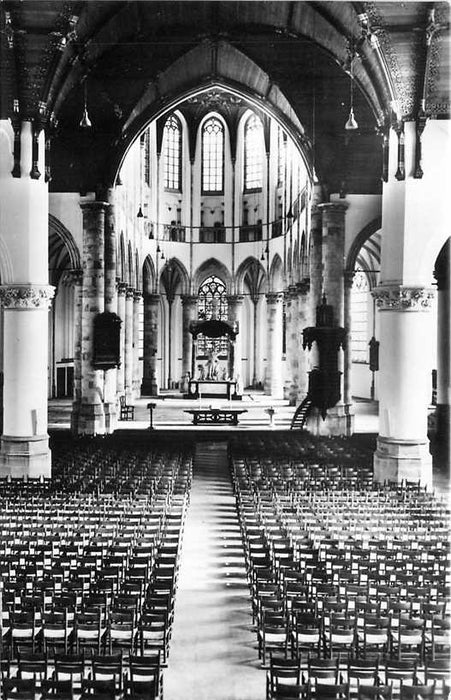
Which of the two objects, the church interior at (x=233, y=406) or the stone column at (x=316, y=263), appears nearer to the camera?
the church interior at (x=233, y=406)

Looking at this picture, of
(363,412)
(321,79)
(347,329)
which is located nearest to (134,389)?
(363,412)

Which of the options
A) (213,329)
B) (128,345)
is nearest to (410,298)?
(128,345)

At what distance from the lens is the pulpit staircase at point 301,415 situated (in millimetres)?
32987

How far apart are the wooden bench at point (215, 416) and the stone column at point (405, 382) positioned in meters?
13.9

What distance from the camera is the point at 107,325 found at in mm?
32625

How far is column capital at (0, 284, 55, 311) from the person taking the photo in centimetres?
2261

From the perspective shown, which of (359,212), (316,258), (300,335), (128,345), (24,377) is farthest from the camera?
(128,345)

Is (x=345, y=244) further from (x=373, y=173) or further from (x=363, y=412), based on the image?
(x=363, y=412)

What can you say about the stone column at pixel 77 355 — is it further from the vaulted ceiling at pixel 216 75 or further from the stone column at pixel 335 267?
the stone column at pixel 335 267

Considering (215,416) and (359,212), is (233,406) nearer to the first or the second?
(215,416)

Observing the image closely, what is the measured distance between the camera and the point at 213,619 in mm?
12250

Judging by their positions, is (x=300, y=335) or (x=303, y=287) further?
(x=300, y=335)

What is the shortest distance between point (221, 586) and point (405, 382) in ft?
35.5

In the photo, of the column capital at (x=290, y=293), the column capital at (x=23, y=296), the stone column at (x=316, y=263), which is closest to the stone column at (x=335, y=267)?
the stone column at (x=316, y=263)
